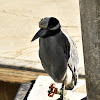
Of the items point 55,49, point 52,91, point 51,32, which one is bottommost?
point 52,91

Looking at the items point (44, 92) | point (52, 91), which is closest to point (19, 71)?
point (44, 92)

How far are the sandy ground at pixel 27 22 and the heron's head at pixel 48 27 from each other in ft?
4.89

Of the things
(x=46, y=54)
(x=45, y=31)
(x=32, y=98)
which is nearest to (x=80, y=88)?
(x=32, y=98)

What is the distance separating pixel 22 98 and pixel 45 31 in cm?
112

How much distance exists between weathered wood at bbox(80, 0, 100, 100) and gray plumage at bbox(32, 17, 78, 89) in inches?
13.7

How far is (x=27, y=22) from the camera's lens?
4.91 m

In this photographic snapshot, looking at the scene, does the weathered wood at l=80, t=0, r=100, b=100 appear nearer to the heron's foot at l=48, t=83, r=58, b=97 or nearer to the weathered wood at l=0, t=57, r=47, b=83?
the heron's foot at l=48, t=83, r=58, b=97

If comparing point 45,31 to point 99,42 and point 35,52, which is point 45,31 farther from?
point 35,52

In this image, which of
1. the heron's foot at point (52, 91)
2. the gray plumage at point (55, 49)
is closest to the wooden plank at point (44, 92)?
the heron's foot at point (52, 91)

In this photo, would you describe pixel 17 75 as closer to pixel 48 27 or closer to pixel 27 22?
pixel 48 27

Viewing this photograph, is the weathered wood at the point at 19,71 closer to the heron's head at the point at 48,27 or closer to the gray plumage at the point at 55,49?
the gray plumage at the point at 55,49

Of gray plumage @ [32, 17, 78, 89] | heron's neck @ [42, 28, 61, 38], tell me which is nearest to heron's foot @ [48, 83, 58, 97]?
gray plumage @ [32, 17, 78, 89]

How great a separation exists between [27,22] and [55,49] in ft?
10.6

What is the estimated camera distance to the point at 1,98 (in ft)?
9.92
